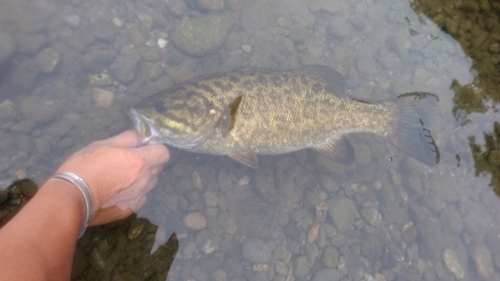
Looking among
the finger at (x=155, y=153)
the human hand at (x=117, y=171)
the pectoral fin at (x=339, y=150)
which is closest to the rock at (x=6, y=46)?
the human hand at (x=117, y=171)

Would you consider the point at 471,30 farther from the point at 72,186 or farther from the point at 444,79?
the point at 72,186

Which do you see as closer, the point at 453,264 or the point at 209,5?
the point at 453,264

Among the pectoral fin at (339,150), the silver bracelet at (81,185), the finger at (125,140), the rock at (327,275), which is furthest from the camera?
the pectoral fin at (339,150)

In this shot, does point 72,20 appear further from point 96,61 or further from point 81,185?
point 81,185

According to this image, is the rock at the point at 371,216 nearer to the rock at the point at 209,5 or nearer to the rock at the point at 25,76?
the rock at the point at 209,5

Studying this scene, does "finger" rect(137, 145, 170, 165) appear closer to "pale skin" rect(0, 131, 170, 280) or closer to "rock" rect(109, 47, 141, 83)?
"pale skin" rect(0, 131, 170, 280)

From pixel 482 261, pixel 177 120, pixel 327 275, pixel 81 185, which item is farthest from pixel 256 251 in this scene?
pixel 482 261
